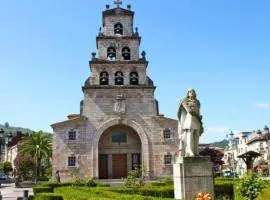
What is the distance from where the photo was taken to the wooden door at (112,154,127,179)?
42219mm

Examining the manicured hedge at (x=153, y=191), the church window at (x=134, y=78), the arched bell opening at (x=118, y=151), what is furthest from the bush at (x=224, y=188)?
the church window at (x=134, y=78)

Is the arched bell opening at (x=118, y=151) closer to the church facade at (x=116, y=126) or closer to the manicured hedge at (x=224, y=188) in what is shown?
the church facade at (x=116, y=126)

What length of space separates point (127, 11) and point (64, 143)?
53.4 ft

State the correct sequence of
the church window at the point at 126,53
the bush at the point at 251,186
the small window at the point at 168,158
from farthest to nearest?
the church window at the point at 126,53
the small window at the point at 168,158
the bush at the point at 251,186

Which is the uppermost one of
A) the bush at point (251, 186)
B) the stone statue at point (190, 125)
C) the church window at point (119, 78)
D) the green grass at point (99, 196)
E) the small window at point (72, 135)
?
the church window at point (119, 78)

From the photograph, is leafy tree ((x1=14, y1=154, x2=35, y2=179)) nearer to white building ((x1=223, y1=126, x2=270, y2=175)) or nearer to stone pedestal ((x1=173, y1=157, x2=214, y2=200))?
white building ((x1=223, y1=126, x2=270, y2=175))

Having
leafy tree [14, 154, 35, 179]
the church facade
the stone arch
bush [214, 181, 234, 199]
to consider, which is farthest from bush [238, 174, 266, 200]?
leafy tree [14, 154, 35, 179]

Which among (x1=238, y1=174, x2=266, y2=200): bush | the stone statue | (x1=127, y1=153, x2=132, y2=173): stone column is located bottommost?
(x1=238, y1=174, x2=266, y2=200): bush

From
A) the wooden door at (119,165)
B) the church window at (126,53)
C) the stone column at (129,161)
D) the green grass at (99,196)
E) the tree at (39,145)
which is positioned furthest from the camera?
the tree at (39,145)

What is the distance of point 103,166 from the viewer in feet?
139

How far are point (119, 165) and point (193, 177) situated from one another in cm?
2995

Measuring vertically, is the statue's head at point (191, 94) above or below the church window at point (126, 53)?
below

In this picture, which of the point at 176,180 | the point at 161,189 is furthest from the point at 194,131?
the point at 161,189

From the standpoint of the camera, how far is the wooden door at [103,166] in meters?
42.1
